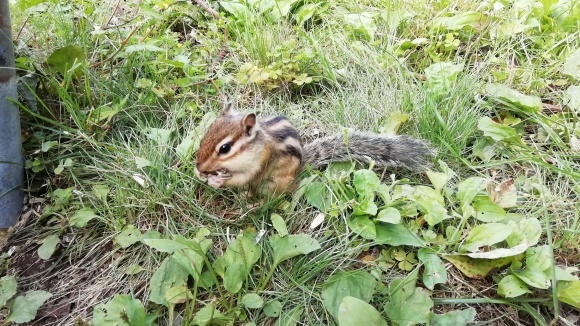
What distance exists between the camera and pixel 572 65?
263cm

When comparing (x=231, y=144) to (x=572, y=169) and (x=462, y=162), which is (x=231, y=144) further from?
(x=572, y=169)

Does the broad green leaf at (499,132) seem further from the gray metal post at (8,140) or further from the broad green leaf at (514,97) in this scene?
the gray metal post at (8,140)

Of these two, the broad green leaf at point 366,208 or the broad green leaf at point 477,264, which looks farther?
the broad green leaf at point 366,208

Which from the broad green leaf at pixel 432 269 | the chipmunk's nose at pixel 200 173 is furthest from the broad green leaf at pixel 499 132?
the chipmunk's nose at pixel 200 173

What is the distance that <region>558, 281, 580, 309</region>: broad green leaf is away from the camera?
1638mm

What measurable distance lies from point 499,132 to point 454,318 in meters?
1.05

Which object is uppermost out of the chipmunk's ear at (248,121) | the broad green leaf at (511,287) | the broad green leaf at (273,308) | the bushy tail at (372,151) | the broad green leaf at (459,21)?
the broad green leaf at (459,21)

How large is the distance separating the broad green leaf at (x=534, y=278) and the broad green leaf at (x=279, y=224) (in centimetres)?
89

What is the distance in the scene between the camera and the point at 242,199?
212 centimetres

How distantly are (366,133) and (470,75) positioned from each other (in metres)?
0.85

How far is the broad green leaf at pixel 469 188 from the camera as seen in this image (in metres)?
2.00

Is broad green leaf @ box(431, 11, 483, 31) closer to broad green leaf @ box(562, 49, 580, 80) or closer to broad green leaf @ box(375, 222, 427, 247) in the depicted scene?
broad green leaf @ box(562, 49, 580, 80)

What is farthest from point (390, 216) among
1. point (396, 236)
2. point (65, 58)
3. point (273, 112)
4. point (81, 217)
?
point (65, 58)

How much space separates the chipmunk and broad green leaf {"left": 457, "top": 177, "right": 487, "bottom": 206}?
20 centimetres
